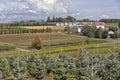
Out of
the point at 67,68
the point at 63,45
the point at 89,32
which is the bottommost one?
the point at 63,45

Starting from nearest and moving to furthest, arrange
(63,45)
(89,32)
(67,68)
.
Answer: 1. (67,68)
2. (63,45)
3. (89,32)

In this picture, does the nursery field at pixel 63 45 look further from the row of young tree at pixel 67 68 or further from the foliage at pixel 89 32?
the row of young tree at pixel 67 68

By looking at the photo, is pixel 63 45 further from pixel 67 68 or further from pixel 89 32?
pixel 67 68

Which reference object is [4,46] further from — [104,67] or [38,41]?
[104,67]

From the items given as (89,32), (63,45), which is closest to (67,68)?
(63,45)

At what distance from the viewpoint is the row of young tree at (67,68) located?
22.7 m

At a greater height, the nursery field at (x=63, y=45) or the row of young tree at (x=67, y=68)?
the row of young tree at (x=67, y=68)

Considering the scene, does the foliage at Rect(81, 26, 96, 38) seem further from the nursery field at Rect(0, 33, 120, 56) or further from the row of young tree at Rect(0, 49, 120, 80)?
the row of young tree at Rect(0, 49, 120, 80)

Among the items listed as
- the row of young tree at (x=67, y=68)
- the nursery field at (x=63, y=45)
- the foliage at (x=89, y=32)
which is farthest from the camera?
the foliage at (x=89, y=32)

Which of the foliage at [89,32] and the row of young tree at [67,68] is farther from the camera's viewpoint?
the foliage at [89,32]

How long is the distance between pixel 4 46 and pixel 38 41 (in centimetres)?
965

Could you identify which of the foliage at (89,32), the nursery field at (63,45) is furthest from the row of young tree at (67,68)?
the foliage at (89,32)

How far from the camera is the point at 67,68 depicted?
3222 cm

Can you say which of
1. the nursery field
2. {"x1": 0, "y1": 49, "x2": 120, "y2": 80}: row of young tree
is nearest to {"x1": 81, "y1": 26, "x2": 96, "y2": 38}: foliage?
the nursery field
